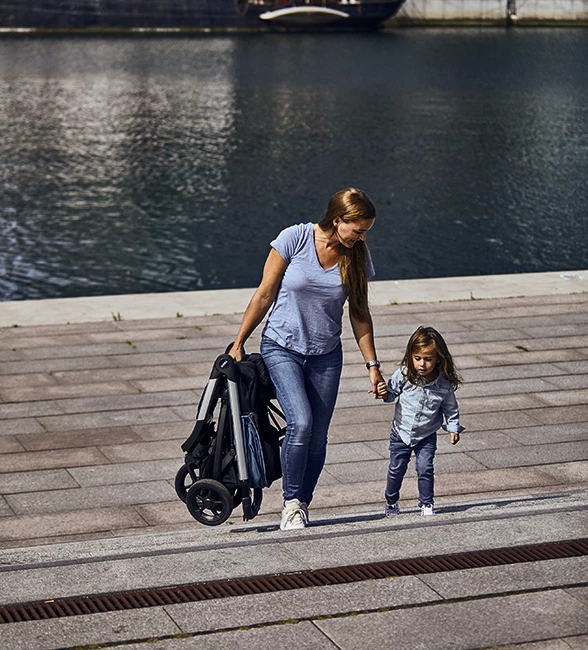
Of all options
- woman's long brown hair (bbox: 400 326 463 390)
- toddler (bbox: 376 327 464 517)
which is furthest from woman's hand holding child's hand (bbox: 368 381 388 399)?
woman's long brown hair (bbox: 400 326 463 390)

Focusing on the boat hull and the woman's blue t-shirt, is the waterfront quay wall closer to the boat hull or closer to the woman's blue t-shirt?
the boat hull

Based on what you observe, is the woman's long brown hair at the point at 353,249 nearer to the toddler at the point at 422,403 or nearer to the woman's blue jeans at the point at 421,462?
the toddler at the point at 422,403

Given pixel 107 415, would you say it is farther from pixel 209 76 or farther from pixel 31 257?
pixel 209 76

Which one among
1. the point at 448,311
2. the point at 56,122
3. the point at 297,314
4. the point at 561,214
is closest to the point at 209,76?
the point at 56,122

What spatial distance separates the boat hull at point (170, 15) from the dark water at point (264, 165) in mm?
16145

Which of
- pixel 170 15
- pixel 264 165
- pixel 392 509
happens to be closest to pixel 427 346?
pixel 392 509

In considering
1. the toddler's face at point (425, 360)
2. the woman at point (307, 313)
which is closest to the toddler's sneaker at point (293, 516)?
the woman at point (307, 313)

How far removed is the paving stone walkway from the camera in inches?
156

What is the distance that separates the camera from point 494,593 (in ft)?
13.4

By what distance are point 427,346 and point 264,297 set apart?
0.79 metres

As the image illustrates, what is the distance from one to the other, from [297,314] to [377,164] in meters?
24.0

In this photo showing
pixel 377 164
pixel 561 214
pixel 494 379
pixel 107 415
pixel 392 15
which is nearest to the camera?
pixel 107 415

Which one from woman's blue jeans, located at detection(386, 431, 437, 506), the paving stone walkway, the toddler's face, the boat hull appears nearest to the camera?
the paving stone walkway

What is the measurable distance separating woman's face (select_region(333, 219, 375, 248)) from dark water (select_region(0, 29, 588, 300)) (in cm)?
1251
